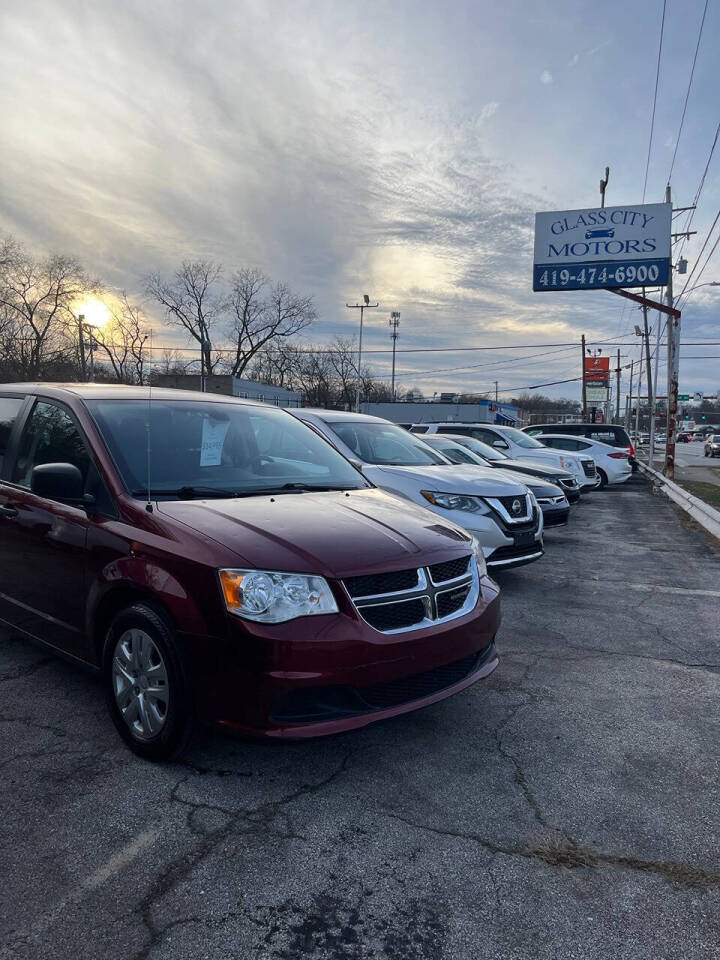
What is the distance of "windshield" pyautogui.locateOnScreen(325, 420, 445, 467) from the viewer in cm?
727

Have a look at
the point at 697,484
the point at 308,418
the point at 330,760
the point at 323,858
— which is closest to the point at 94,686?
the point at 330,760

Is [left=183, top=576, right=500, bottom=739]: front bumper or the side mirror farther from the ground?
the side mirror

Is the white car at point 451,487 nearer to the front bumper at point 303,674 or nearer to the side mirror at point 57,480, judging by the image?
the side mirror at point 57,480

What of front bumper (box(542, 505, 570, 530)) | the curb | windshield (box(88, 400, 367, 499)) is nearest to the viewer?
windshield (box(88, 400, 367, 499))

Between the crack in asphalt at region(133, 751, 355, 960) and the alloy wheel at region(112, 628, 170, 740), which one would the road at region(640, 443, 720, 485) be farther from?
the alloy wheel at region(112, 628, 170, 740)

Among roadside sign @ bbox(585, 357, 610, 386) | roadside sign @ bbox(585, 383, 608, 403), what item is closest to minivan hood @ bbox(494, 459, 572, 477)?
roadside sign @ bbox(585, 357, 610, 386)

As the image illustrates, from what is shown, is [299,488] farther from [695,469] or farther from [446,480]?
[695,469]

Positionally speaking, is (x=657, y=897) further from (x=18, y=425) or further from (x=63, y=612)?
(x=18, y=425)

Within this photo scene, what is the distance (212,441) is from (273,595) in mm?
1569

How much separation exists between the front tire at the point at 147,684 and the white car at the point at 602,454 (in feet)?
53.2

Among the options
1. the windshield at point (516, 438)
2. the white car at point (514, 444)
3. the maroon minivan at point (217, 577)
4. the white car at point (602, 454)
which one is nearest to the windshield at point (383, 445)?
the maroon minivan at point (217, 577)

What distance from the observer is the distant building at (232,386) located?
55.2 metres

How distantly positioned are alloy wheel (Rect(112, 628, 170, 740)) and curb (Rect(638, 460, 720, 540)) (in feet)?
30.8

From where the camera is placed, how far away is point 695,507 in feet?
42.8
